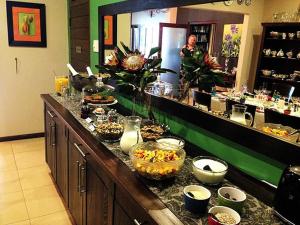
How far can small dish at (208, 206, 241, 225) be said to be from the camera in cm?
95

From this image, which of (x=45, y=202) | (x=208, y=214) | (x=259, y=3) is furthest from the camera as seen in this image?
(x=45, y=202)

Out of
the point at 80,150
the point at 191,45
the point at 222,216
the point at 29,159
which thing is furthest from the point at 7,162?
the point at 222,216

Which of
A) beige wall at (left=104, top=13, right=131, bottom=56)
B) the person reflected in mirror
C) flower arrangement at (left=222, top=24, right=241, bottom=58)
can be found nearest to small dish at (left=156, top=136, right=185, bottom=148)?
the person reflected in mirror

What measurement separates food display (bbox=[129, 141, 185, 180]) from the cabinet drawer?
13 centimetres

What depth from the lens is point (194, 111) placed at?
5.44 feet

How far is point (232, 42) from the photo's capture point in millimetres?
1994

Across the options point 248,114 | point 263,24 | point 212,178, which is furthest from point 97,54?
point 212,178

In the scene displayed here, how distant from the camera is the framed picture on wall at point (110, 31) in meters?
2.72

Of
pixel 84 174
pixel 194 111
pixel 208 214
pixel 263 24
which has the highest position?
pixel 263 24

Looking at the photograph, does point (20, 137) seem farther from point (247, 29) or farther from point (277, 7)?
point (277, 7)

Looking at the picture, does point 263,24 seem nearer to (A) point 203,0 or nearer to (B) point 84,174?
(A) point 203,0

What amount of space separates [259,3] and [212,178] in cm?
107

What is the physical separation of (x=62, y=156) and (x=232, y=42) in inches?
66.2

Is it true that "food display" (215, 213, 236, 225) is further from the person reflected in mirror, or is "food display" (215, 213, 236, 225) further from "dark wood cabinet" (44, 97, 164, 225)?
the person reflected in mirror
